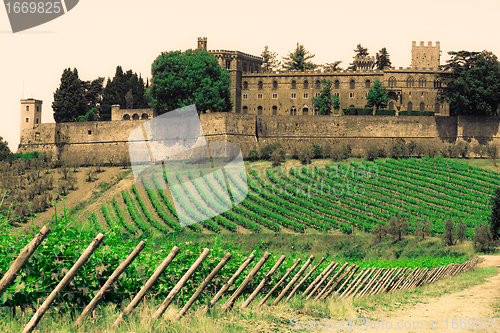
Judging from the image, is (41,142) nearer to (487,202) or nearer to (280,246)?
(280,246)

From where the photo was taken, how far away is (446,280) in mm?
17109

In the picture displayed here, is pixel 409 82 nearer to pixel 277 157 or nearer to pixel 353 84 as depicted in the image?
pixel 353 84

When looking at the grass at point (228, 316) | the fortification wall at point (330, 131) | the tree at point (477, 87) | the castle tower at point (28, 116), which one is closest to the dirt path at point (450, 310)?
the grass at point (228, 316)

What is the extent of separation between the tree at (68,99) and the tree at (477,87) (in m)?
36.0

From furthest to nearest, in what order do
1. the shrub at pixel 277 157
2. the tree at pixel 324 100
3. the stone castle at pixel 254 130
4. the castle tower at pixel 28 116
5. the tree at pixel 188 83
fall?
the tree at pixel 324 100, the tree at pixel 188 83, the castle tower at pixel 28 116, the stone castle at pixel 254 130, the shrub at pixel 277 157

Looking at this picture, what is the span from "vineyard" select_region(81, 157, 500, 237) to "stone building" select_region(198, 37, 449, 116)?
17.4m

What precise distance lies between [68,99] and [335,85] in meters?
28.3

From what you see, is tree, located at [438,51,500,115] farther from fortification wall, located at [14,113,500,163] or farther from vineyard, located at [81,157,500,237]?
vineyard, located at [81,157,500,237]

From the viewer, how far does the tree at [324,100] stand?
59.8 meters

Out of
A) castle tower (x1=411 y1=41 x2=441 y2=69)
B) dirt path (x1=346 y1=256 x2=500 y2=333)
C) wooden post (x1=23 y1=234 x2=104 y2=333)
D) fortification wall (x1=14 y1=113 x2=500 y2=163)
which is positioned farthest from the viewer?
castle tower (x1=411 y1=41 x2=441 y2=69)

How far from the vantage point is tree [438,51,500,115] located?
160 feet

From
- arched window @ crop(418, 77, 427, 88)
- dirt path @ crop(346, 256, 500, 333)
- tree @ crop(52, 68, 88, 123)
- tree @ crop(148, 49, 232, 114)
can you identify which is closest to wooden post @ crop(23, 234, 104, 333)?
dirt path @ crop(346, 256, 500, 333)

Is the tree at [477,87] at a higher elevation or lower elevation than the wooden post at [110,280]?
higher

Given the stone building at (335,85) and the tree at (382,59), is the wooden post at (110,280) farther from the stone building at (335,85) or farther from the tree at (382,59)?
the tree at (382,59)
